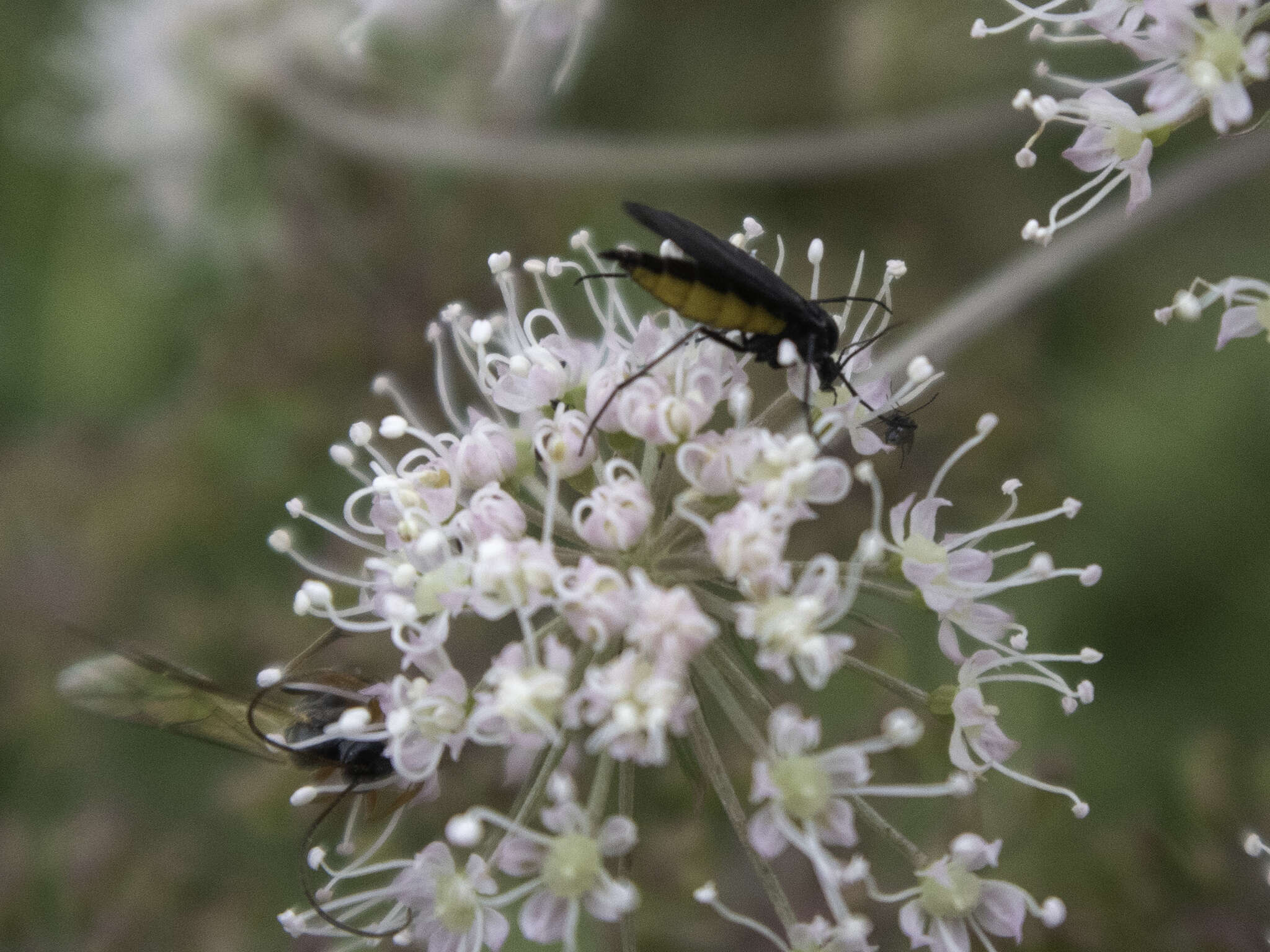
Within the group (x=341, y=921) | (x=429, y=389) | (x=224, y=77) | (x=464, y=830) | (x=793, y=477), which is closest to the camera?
(x=464, y=830)

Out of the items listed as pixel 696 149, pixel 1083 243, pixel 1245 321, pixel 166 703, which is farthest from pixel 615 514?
pixel 696 149

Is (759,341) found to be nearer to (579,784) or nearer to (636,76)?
(579,784)

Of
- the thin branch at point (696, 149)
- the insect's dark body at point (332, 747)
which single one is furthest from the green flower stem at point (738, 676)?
the thin branch at point (696, 149)

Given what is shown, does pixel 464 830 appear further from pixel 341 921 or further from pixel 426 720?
pixel 341 921

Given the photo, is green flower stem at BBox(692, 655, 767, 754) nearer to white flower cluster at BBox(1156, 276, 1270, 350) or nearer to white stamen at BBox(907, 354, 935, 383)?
white stamen at BBox(907, 354, 935, 383)

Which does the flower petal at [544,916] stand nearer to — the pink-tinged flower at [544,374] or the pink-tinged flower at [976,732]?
the pink-tinged flower at [976,732]

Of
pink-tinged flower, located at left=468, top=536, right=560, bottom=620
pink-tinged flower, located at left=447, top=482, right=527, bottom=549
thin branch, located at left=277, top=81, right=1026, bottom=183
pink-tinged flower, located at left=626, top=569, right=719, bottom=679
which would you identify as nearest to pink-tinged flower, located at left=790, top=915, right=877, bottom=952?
pink-tinged flower, located at left=626, top=569, right=719, bottom=679
